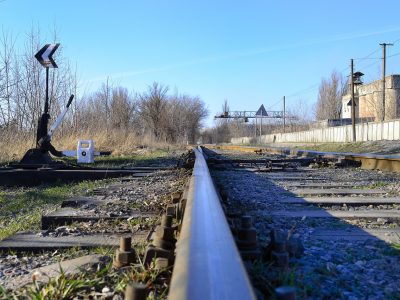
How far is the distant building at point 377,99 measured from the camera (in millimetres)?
55906

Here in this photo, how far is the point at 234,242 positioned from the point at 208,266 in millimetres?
382

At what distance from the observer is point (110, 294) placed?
160 cm

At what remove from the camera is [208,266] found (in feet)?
4.15

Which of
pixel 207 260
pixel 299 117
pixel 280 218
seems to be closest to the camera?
pixel 207 260

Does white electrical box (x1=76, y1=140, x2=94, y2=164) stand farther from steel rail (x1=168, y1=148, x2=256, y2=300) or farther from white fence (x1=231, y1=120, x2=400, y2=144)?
white fence (x1=231, y1=120, x2=400, y2=144)

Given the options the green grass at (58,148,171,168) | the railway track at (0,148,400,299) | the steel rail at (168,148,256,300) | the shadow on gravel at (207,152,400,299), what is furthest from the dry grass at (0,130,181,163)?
the steel rail at (168,148,256,300)

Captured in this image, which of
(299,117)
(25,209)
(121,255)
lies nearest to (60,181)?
(25,209)

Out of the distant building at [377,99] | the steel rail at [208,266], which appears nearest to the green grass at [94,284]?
the steel rail at [208,266]

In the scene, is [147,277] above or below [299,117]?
below

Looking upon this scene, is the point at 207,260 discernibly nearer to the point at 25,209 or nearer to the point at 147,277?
the point at 147,277

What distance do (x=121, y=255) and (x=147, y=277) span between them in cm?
30

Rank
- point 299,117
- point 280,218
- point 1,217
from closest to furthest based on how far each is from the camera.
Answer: point 280,218, point 1,217, point 299,117

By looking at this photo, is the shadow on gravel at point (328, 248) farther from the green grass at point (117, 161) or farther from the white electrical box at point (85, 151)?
the green grass at point (117, 161)

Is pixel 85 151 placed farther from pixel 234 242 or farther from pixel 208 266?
pixel 208 266
